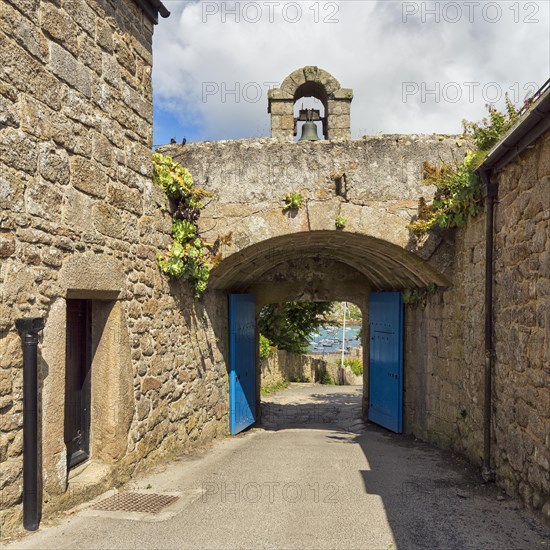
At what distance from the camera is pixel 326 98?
7.27m

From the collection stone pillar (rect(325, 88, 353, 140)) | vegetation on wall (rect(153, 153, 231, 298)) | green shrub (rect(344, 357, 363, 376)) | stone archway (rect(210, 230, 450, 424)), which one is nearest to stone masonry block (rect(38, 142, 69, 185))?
vegetation on wall (rect(153, 153, 231, 298))

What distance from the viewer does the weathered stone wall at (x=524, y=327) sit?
4033mm

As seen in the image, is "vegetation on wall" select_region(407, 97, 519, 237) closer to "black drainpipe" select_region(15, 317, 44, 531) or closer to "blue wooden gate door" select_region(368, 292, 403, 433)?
"blue wooden gate door" select_region(368, 292, 403, 433)

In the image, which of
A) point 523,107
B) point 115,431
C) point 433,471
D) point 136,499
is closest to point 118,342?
point 115,431

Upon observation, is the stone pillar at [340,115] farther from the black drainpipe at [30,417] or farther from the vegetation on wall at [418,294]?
the black drainpipe at [30,417]

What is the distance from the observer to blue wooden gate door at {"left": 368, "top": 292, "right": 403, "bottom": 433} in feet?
27.8

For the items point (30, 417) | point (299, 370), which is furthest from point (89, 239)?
point (299, 370)

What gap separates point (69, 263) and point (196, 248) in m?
2.33

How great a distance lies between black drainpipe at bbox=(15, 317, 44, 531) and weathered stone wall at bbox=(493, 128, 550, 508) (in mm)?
3522

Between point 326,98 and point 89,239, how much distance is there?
13.2 ft

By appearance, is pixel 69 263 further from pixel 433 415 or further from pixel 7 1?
pixel 433 415

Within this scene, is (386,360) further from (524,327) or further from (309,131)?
(524,327)

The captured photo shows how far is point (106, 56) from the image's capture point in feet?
16.1

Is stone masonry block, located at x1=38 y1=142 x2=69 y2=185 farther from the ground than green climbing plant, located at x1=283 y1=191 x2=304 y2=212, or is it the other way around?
green climbing plant, located at x1=283 y1=191 x2=304 y2=212
